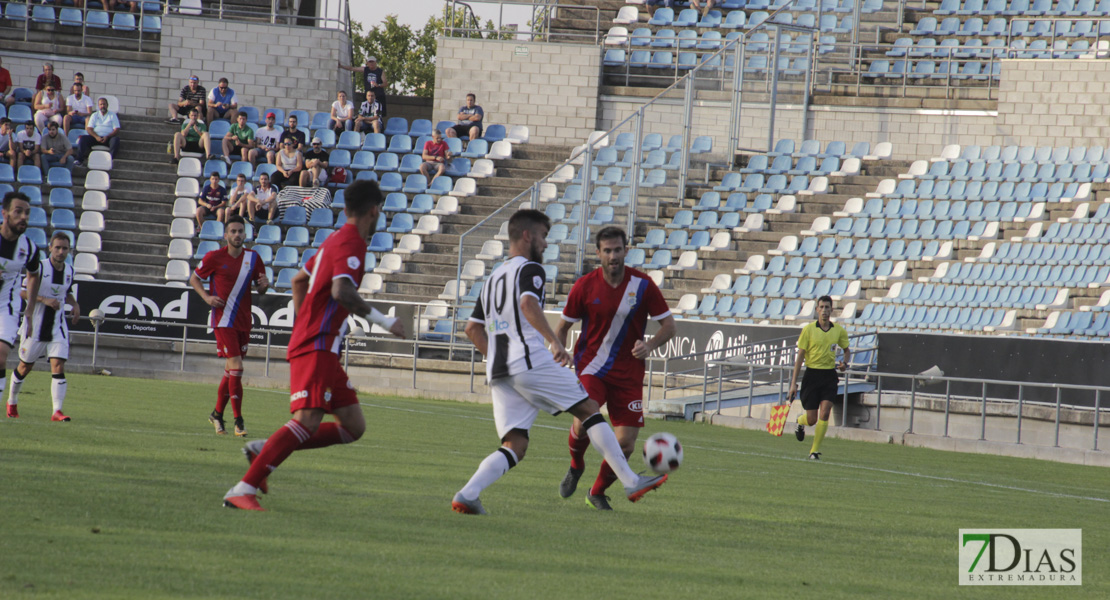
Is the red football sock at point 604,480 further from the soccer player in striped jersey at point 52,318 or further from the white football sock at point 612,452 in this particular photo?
the soccer player in striped jersey at point 52,318

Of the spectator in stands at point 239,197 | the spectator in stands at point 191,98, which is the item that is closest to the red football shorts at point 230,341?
the spectator in stands at point 239,197

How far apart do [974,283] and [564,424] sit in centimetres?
1015

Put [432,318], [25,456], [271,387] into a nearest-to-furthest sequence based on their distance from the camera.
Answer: [25,456], [271,387], [432,318]

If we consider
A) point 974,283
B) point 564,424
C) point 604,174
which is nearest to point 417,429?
point 564,424

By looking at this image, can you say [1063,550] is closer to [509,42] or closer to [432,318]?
[432,318]

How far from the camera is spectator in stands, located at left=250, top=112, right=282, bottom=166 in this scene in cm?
2848

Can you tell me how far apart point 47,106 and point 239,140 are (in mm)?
4573

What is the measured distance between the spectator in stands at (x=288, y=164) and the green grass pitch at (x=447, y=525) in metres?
15.4

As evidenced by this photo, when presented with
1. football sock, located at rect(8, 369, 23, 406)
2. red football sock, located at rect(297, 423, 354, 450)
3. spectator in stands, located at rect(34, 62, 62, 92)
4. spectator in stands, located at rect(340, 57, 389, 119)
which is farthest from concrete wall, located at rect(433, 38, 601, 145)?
red football sock, located at rect(297, 423, 354, 450)

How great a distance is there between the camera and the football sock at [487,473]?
724 cm

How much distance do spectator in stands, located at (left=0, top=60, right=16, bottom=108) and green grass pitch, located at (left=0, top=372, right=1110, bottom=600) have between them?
19.8 metres

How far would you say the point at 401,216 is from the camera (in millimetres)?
27906

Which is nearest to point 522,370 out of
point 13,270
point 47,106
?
point 13,270

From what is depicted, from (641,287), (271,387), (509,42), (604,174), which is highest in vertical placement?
(509,42)
